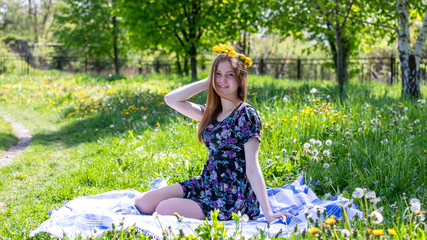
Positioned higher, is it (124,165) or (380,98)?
(380,98)

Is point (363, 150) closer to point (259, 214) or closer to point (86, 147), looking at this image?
point (259, 214)

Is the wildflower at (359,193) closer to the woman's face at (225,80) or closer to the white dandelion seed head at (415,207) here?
the white dandelion seed head at (415,207)

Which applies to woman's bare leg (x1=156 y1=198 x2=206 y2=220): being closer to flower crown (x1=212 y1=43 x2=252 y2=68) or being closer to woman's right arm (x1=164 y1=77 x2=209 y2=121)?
woman's right arm (x1=164 y1=77 x2=209 y2=121)

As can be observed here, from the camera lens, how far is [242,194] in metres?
2.90

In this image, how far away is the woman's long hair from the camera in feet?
9.59

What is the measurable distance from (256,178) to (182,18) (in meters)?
9.88

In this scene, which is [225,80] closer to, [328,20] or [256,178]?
[256,178]

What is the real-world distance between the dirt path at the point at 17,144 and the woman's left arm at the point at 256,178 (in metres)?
3.78

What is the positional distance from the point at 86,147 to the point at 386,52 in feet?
56.0

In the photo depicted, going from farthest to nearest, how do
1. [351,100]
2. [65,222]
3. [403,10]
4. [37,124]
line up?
[37,124] → [403,10] → [351,100] → [65,222]

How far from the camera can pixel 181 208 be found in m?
2.93

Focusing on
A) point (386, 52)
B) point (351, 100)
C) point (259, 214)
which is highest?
point (386, 52)

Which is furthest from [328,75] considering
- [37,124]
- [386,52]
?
[37,124]

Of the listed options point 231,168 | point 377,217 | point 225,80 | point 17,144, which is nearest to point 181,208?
point 231,168
